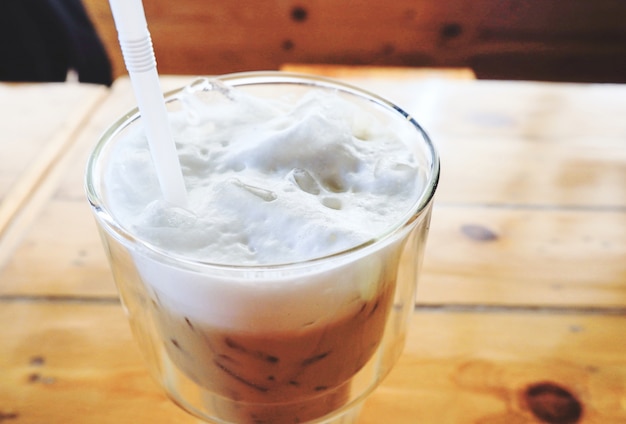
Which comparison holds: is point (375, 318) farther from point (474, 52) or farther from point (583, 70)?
point (583, 70)

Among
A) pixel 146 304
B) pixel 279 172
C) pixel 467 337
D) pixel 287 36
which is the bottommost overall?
pixel 287 36

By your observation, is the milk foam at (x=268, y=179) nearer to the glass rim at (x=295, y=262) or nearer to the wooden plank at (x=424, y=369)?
the glass rim at (x=295, y=262)

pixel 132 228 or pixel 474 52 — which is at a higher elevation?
pixel 132 228

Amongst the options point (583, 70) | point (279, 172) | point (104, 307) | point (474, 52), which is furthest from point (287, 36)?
point (279, 172)

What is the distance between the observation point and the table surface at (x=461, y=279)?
57 centimetres

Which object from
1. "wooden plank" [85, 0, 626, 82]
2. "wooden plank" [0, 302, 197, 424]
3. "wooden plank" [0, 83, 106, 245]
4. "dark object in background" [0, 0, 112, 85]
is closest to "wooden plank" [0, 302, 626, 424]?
"wooden plank" [0, 302, 197, 424]

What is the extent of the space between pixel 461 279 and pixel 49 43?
1.37 meters

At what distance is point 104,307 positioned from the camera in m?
0.67

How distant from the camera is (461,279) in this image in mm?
702

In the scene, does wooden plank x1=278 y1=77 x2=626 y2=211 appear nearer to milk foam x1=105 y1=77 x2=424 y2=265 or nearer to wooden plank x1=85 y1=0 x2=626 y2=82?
milk foam x1=105 y1=77 x2=424 y2=265

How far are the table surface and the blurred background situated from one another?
99cm

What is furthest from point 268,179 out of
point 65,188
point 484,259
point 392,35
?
point 392,35

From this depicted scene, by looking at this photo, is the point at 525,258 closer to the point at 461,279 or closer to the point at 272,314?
the point at 461,279

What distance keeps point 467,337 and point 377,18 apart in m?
1.54
